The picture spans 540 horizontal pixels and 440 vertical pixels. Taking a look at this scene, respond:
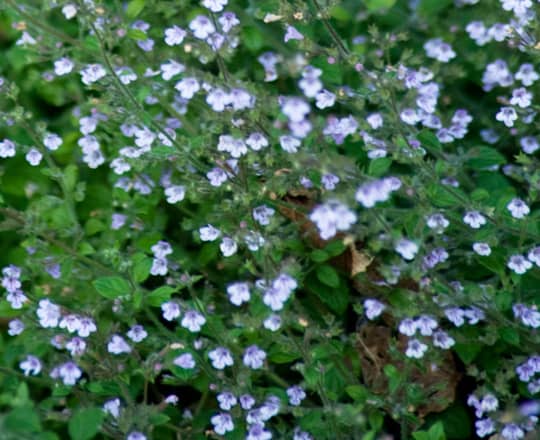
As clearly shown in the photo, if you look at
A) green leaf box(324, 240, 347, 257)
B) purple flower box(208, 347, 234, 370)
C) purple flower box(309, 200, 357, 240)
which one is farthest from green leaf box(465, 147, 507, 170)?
purple flower box(208, 347, 234, 370)

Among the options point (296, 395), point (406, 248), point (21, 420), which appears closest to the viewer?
point (21, 420)

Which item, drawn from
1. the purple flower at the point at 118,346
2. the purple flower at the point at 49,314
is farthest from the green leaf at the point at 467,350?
the purple flower at the point at 49,314

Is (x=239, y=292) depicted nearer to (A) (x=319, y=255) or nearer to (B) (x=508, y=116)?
(A) (x=319, y=255)

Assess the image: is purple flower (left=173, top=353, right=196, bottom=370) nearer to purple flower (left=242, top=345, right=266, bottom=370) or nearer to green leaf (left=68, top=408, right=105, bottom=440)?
purple flower (left=242, top=345, right=266, bottom=370)

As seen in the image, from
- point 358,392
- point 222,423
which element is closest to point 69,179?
point 222,423

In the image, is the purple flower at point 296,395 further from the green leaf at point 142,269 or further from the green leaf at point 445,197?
the green leaf at point 445,197

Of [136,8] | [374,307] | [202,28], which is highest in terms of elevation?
[202,28]
